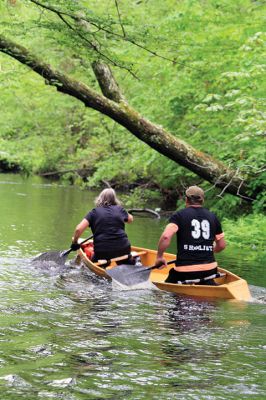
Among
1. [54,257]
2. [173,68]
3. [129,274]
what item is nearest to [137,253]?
[54,257]

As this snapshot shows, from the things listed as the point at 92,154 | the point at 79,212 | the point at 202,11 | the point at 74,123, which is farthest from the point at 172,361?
the point at 74,123

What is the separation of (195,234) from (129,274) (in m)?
1.36

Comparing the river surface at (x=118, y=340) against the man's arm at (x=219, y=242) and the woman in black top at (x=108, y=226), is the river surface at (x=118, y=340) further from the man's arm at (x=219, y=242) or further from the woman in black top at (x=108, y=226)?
the man's arm at (x=219, y=242)

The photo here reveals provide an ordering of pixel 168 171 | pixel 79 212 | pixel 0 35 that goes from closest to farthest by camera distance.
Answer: pixel 0 35 < pixel 168 171 < pixel 79 212

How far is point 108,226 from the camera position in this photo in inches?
363

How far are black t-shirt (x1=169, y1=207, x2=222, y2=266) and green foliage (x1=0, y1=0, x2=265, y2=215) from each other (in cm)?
220

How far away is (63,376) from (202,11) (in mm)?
12334

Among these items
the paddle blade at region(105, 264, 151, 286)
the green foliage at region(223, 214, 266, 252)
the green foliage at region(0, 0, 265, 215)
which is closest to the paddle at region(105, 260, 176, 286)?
the paddle blade at region(105, 264, 151, 286)

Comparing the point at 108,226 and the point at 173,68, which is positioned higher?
the point at 173,68

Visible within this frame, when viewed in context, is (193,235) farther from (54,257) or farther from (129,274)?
(54,257)

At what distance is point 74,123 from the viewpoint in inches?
1241

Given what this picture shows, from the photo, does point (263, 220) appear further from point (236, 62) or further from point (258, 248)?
point (236, 62)

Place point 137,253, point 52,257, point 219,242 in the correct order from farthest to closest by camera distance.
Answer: point 137,253 < point 52,257 < point 219,242

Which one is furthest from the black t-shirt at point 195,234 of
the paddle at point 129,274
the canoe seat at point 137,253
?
the canoe seat at point 137,253
